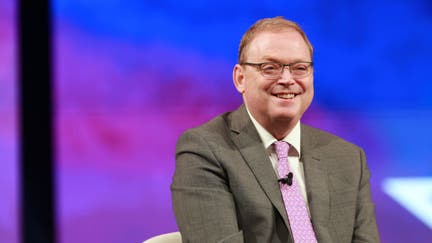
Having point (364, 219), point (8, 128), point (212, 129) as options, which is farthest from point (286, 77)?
point (8, 128)

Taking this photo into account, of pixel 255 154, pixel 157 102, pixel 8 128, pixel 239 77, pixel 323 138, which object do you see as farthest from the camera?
pixel 157 102

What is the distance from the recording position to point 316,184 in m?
2.05

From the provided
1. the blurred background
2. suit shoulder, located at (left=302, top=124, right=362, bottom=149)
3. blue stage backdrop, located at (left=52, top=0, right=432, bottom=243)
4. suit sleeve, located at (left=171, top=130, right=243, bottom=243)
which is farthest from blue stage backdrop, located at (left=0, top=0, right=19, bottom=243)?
suit shoulder, located at (left=302, top=124, right=362, bottom=149)

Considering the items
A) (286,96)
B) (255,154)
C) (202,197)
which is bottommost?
(202,197)

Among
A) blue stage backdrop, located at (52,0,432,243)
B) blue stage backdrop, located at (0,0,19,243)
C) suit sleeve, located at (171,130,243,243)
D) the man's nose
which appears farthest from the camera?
blue stage backdrop, located at (52,0,432,243)

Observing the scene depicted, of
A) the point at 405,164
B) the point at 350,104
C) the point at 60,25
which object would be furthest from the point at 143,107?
the point at 405,164

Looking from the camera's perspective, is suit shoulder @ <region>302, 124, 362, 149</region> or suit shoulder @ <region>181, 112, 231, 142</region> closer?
suit shoulder @ <region>181, 112, 231, 142</region>

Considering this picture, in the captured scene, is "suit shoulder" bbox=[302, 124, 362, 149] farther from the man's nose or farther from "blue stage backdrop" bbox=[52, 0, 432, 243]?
"blue stage backdrop" bbox=[52, 0, 432, 243]

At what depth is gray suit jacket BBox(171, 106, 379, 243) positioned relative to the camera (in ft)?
6.20

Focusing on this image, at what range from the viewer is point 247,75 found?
6.72 feet

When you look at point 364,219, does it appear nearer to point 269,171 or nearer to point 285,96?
point 269,171

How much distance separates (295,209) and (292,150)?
0.23 m

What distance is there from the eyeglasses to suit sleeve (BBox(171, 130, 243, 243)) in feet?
0.97

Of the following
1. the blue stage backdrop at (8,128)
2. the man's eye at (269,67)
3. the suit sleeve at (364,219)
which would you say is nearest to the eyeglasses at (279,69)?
the man's eye at (269,67)
